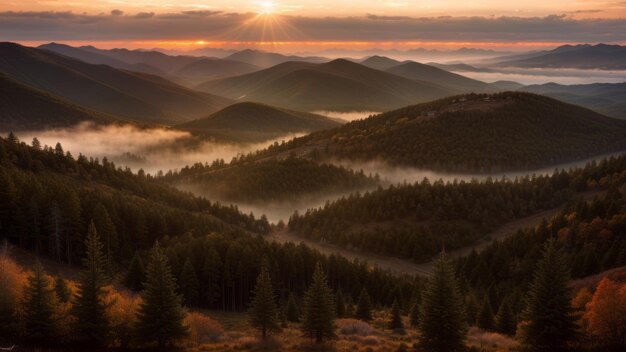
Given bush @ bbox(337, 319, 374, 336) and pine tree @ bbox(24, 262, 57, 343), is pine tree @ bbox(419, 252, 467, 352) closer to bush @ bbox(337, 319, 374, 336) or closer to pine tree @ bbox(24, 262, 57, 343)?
bush @ bbox(337, 319, 374, 336)

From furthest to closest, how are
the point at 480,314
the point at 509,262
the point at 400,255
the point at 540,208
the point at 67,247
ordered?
the point at 540,208, the point at 400,255, the point at 509,262, the point at 67,247, the point at 480,314

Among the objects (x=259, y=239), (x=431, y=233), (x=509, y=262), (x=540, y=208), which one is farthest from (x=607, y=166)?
(x=259, y=239)

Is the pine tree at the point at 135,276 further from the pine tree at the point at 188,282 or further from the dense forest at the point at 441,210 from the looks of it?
the dense forest at the point at 441,210

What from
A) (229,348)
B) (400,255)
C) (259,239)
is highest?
(229,348)

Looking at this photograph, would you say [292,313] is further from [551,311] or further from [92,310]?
[551,311]

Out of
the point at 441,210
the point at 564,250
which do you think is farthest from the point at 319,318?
the point at 441,210

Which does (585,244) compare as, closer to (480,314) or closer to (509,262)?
(509,262)

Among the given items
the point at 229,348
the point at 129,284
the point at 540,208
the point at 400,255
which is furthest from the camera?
the point at 540,208
